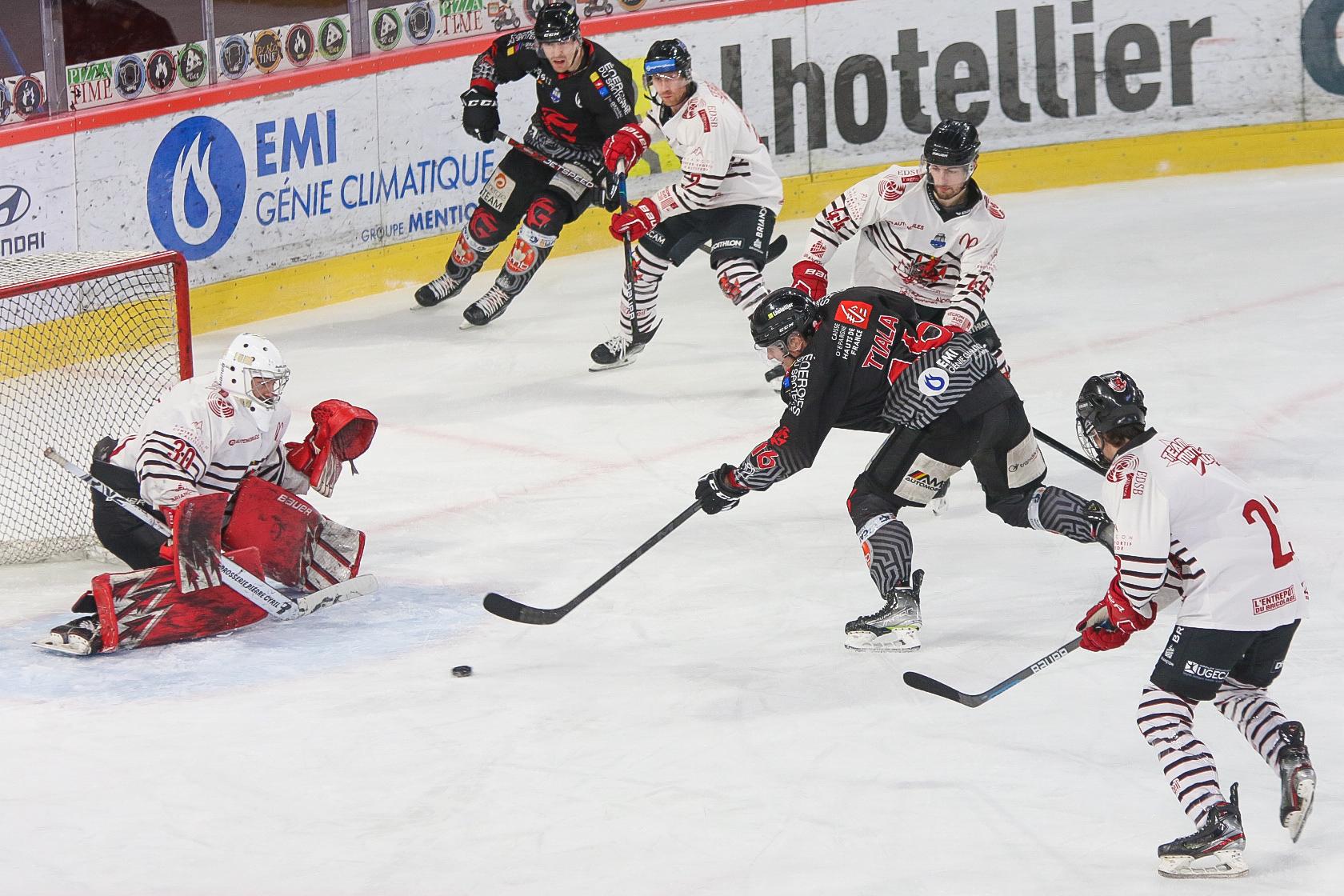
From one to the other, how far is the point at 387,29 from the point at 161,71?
3.51ft

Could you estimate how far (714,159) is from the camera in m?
6.68

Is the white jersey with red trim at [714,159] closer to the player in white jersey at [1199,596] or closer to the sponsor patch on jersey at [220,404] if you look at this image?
the sponsor patch on jersey at [220,404]

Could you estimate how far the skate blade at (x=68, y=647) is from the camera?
15.3 ft

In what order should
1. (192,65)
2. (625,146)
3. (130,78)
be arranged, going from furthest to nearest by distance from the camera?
(192,65), (130,78), (625,146)

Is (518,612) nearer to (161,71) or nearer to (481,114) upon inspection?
(481,114)

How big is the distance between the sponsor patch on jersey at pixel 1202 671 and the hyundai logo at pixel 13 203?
5134 millimetres

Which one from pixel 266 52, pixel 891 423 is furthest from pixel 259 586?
pixel 266 52

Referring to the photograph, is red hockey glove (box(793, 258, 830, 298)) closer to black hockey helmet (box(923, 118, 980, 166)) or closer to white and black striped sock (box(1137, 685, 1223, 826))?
black hockey helmet (box(923, 118, 980, 166))

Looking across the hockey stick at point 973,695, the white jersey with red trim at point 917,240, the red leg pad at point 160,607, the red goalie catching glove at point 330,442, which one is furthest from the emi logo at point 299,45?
the hockey stick at point 973,695

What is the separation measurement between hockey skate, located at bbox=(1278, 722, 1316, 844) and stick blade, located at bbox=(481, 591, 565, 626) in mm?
1950

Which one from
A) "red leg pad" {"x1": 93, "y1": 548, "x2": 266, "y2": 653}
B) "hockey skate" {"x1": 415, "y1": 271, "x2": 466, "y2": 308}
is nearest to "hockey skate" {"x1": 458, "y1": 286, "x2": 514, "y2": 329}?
"hockey skate" {"x1": 415, "y1": 271, "x2": 466, "y2": 308}

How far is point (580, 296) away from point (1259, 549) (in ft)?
17.3

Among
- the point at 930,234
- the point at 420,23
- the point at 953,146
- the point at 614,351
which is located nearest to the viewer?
the point at 953,146

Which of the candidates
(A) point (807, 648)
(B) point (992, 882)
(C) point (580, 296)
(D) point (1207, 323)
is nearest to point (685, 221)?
(C) point (580, 296)
